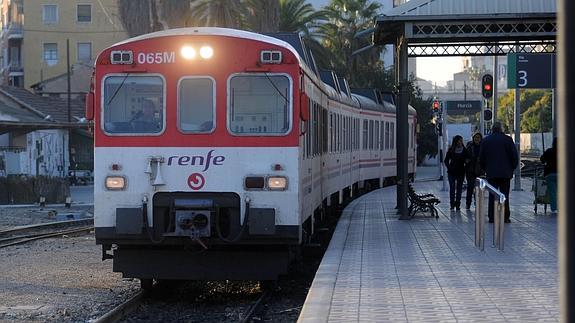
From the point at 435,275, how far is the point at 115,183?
3.86m

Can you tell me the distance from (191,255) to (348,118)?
39.9ft

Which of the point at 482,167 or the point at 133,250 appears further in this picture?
the point at 482,167

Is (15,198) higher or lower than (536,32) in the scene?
lower

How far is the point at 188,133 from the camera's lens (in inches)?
448

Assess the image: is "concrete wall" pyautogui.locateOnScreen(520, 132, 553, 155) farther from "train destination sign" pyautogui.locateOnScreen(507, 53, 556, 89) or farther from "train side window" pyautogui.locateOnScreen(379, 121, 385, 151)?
"train destination sign" pyautogui.locateOnScreen(507, 53, 556, 89)

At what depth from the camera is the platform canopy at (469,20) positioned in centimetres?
1836

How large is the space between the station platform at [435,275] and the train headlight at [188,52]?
296 cm

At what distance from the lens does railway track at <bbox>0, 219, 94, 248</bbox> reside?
2009 cm

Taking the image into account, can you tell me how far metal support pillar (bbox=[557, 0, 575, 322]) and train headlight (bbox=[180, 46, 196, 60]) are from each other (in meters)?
8.29

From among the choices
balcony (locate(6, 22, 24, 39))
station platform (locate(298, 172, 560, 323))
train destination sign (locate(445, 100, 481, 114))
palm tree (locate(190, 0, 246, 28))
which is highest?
balcony (locate(6, 22, 24, 39))

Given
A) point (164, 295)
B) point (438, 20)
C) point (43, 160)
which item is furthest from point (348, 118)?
point (43, 160)

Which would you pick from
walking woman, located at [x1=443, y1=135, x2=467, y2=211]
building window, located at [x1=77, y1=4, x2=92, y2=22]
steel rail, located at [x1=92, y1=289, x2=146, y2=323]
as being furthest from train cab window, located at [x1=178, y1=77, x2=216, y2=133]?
building window, located at [x1=77, y1=4, x2=92, y2=22]

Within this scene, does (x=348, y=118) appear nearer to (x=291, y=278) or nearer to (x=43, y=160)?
(x=291, y=278)

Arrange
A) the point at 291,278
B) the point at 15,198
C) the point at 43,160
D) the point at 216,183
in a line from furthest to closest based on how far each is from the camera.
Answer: the point at 43,160
the point at 15,198
the point at 291,278
the point at 216,183
